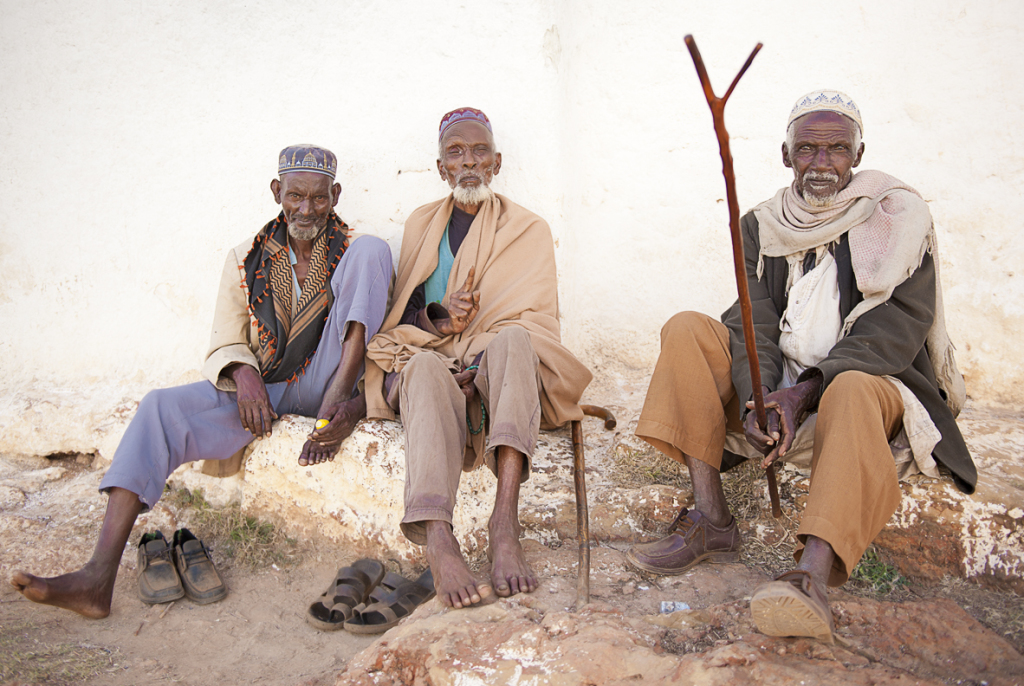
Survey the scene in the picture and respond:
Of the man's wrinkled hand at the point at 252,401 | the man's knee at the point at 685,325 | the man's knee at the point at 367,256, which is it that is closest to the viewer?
the man's knee at the point at 685,325

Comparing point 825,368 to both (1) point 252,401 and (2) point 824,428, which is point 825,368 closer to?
(2) point 824,428

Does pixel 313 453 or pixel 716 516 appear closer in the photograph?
pixel 716 516

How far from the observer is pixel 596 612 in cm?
209

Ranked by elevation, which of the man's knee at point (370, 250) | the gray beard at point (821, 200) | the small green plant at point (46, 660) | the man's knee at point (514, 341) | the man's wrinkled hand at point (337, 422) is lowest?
the small green plant at point (46, 660)

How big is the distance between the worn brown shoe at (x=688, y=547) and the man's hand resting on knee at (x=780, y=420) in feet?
1.09

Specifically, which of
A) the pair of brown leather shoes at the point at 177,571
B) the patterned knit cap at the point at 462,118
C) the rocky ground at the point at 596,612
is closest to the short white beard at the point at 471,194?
the patterned knit cap at the point at 462,118

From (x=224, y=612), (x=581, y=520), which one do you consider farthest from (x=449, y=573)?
(x=224, y=612)

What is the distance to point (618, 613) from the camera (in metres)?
2.08

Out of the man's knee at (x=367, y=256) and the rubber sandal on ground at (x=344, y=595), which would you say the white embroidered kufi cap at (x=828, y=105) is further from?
the rubber sandal on ground at (x=344, y=595)

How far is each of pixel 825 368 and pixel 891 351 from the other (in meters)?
0.25

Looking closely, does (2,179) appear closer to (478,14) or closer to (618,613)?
(478,14)

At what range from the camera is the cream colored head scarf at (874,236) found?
2424mm

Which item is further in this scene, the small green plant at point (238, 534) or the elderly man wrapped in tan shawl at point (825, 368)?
the small green plant at point (238, 534)

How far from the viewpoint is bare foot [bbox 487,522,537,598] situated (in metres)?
2.21
